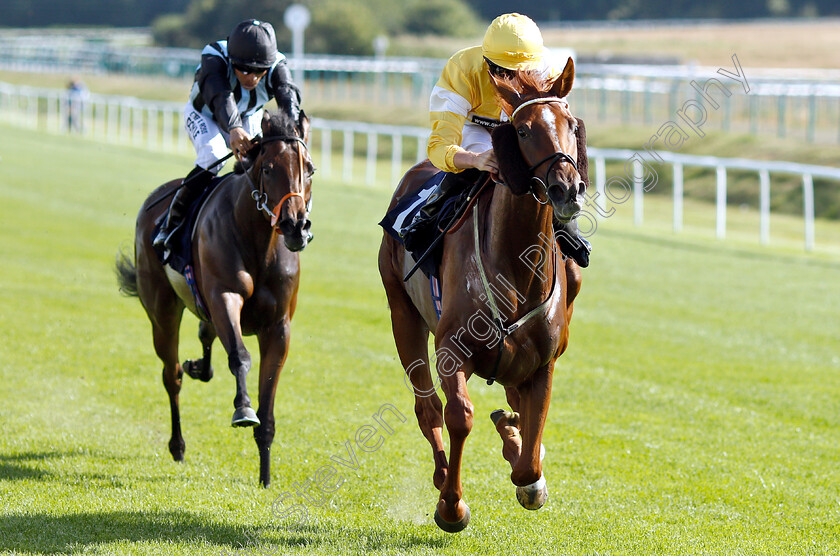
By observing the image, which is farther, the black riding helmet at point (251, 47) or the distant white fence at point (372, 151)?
the distant white fence at point (372, 151)

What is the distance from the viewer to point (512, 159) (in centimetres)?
364

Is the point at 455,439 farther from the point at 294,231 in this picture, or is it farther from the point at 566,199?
the point at 294,231

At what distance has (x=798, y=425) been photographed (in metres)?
6.71

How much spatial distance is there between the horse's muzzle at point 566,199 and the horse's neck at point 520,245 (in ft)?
1.42

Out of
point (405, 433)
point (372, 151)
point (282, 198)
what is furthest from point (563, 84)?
point (372, 151)

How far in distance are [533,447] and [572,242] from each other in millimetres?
960

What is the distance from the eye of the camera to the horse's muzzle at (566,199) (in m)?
3.38

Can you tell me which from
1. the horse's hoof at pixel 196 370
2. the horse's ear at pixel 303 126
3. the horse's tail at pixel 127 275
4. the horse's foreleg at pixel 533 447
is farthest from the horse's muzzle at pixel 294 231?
the horse's tail at pixel 127 275

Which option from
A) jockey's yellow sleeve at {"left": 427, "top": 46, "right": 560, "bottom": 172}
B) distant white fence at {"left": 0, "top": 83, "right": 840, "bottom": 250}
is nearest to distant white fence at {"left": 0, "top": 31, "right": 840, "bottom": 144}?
distant white fence at {"left": 0, "top": 83, "right": 840, "bottom": 250}

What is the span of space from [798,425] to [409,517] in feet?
10.6

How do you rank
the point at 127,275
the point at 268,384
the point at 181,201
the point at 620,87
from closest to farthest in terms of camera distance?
the point at 268,384 → the point at 181,201 → the point at 127,275 → the point at 620,87

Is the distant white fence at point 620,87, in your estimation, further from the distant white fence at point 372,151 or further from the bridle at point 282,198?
the bridle at point 282,198

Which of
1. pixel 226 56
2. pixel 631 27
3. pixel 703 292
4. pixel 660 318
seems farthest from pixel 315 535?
pixel 631 27

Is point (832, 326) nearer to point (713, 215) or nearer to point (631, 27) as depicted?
point (713, 215)
